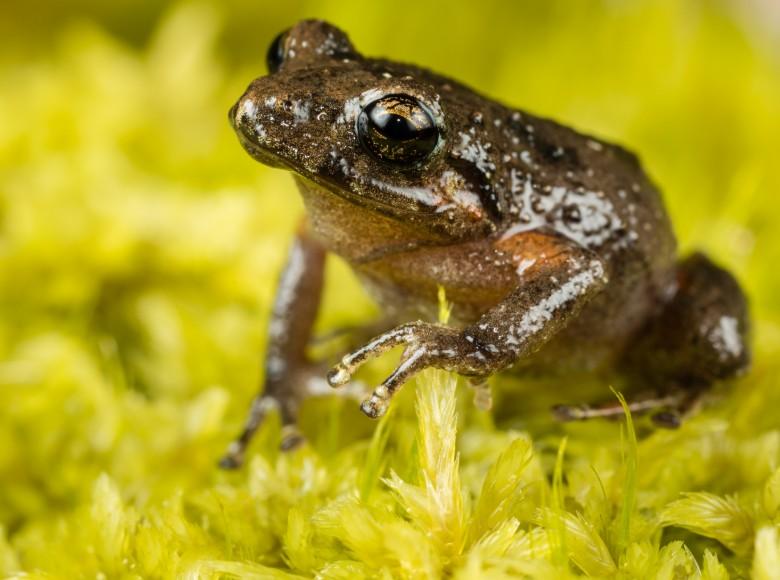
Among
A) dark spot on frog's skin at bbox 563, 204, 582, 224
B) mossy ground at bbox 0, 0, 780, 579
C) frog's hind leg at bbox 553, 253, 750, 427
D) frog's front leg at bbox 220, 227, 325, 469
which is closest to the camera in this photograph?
mossy ground at bbox 0, 0, 780, 579

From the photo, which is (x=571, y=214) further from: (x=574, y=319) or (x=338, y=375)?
(x=338, y=375)

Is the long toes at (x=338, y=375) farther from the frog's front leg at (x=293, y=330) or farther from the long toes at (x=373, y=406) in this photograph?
the frog's front leg at (x=293, y=330)

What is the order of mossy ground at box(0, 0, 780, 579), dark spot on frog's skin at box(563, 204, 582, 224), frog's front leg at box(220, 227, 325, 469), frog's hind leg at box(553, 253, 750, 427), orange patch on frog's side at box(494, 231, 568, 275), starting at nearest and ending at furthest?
mossy ground at box(0, 0, 780, 579) < orange patch on frog's side at box(494, 231, 568, 275) < dark spot on frog's skin at box(563, 204, 582, 224) < frog's hind leg at box(553, 253, 750, 427) < frog's front leg at box(220, 227, 325, 469)

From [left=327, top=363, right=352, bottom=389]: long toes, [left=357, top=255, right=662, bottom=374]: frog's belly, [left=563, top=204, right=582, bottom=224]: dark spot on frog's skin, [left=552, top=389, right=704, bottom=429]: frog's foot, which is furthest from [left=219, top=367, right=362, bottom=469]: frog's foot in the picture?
[left=563, top=204, right=582, bottom=224]: dark spot on frog's skin

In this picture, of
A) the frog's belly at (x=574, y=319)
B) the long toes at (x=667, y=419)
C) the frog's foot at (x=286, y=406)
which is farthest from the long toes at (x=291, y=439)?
the long toes at (x=667, y=419)

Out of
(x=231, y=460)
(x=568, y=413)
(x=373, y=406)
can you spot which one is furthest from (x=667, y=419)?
(x=231, y=460)

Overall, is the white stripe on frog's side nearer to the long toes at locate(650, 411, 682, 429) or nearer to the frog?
the frog

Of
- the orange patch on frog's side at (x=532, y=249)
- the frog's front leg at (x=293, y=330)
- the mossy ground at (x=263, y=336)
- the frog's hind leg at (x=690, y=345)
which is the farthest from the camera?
the frog's front leg at (x=293, y=330)
